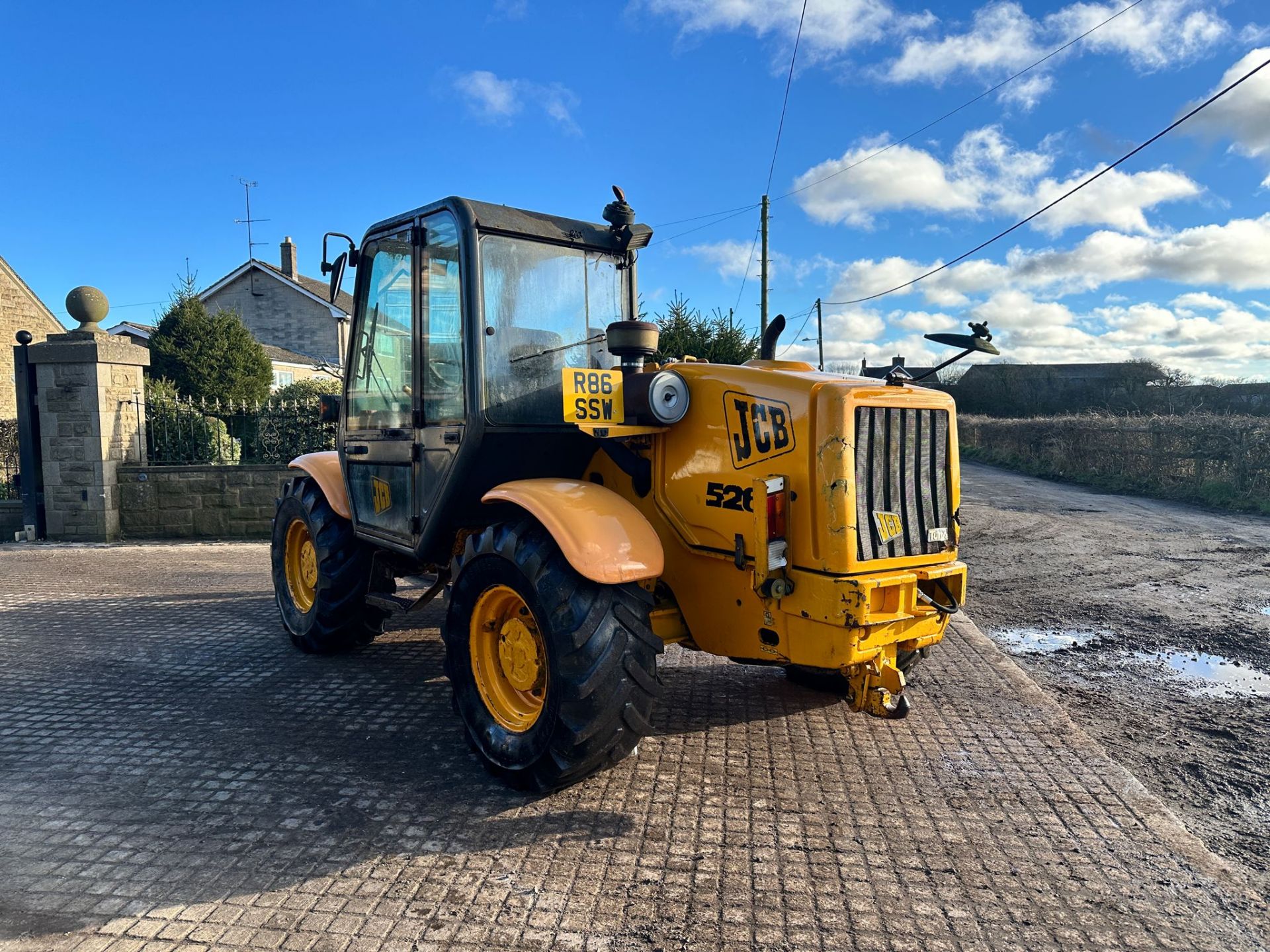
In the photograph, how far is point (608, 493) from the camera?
3691 mm

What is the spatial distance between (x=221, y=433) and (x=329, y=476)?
669 cm

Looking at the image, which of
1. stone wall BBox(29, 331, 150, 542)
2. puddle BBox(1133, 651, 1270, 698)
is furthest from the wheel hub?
stone wall BBox(29, 331, 150, 542)

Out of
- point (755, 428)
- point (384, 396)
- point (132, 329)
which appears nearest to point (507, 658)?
point (755, 428)

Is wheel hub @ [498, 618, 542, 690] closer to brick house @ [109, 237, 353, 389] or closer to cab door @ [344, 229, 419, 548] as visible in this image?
cab door @ [344, 229, 419, 548]

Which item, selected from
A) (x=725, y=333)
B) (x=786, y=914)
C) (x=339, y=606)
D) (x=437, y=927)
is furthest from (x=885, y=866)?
(x=725, y=333)

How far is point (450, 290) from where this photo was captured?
13.8 feet

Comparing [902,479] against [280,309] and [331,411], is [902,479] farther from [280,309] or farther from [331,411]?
[280,309]

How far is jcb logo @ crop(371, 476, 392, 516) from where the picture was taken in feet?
15.5

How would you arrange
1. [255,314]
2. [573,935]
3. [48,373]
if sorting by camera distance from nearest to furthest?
[573,935] < [48,373] < [255,314]

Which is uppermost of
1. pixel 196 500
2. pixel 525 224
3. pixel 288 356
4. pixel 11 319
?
pixel 11 319

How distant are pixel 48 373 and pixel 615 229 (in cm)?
926

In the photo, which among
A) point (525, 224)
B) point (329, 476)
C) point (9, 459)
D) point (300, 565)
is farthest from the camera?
point (9, 459)

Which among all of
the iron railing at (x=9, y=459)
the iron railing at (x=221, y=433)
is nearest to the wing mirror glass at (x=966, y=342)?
the iron railing at (x=221, y=433)

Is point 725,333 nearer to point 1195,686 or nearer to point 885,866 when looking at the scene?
point 1195,686
